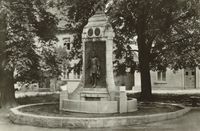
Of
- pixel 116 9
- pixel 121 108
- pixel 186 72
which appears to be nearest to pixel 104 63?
pixel 121 108

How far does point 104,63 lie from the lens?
18.4 metres

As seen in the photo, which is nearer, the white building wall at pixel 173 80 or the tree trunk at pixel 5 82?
the tree trunk at pixel 5 82

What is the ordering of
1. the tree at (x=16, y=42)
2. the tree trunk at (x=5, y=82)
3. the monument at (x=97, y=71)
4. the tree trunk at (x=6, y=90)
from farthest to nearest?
the tree trunk at (x=6, y=90), the tree trunk at (x=5, y=82), the tree at (x=16, y=42), the monument at (x=97, y=71)

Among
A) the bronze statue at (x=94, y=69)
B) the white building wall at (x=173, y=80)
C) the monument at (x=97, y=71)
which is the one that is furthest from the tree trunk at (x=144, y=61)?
the white building wall at (x=173, y=80)

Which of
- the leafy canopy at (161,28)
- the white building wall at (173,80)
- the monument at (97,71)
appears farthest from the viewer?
the white building wall at (173,80)

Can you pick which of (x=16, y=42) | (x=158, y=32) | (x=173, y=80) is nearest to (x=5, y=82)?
(x=16, y=42)

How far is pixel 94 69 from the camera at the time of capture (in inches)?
717

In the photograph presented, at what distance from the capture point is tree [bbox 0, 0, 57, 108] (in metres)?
21.2

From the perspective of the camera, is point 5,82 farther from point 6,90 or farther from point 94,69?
point 94,69

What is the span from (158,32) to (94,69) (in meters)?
5.73

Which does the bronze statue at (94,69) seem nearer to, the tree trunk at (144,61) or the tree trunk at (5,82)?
the tree trunk at (5,82)

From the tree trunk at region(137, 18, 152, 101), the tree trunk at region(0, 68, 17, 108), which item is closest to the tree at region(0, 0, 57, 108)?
the tree trunk at region(0, 68, 17, 108)

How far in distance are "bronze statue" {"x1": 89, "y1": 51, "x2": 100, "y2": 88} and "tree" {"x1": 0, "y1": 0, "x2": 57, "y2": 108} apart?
477 cm

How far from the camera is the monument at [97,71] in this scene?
709 inches
